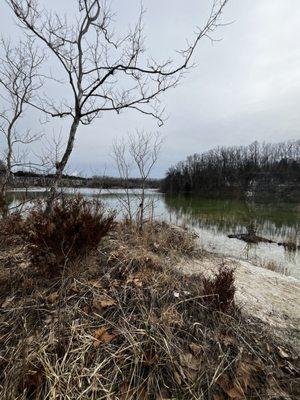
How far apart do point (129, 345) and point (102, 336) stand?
0.26 metres

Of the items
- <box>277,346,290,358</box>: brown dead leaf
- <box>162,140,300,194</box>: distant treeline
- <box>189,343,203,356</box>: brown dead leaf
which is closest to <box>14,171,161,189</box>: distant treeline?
<box>189,343,203,356</box>: brown dead leaf

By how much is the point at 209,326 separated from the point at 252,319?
0.77 meters

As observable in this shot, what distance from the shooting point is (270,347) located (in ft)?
10.0

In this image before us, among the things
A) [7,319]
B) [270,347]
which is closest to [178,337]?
[270,347]

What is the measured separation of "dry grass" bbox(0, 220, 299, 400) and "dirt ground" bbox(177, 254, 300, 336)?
0.64 metres

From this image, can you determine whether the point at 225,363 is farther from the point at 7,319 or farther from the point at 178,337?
the point at 7,319

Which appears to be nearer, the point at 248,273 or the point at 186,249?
the point at 248,273

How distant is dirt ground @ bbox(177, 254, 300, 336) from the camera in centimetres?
390

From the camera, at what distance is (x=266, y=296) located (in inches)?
193

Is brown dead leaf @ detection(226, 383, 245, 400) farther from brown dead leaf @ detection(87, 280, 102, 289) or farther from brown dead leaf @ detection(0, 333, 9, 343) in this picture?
brown dead leaf @ detection(0, 333, 9, 343)

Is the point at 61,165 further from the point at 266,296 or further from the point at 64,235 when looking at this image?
the point at 266,296

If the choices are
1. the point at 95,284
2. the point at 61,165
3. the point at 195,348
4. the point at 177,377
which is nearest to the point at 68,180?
the point at 61,165

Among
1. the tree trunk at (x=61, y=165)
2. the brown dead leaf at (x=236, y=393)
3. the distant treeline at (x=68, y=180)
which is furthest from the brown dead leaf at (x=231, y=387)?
the distant treeline at (x=68, y=180)

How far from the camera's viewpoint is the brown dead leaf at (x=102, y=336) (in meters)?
2.60
